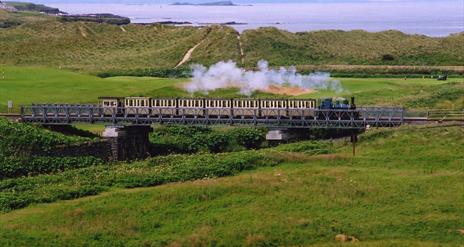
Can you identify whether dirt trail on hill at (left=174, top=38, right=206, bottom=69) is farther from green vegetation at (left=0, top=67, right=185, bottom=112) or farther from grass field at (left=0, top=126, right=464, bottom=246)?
grass field at (left=0, top=126, right=464, bottom=246)

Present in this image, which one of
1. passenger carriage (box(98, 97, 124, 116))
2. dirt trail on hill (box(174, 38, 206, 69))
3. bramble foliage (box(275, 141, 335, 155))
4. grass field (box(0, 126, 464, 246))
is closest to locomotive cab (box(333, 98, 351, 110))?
bramble foliage (box(275, 141, 335, 155))

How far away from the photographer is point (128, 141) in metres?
62.6

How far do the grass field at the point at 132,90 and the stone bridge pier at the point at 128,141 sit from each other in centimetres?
1127

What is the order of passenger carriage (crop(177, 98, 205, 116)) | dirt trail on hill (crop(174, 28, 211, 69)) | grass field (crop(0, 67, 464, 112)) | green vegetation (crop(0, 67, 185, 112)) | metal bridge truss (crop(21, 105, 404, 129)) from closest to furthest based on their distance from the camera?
1. metal bridge truss (crop(21, 105, 404, 129))
2. passenger carriage (crop(177, 98, 205, 116))
3. green vegetation (crop(0, 67, 185, 112))
4. grass field (crop(0, 67, 464, 112))
5. dirt trail on hill (crop(174, 28, 211, 69))

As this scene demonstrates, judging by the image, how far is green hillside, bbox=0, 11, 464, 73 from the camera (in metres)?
117

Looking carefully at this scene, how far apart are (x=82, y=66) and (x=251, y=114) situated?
173 ft

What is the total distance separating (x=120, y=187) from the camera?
49094mm

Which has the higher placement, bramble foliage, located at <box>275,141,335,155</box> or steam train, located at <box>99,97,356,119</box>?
steam train, located at <box>99,97,356,119</box>

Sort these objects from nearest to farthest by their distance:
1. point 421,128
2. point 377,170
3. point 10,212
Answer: point 10,212, point 377,170, point 421,128

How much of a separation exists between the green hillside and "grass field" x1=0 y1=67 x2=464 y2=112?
19936 mm

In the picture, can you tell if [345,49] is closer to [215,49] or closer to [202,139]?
[215,49]

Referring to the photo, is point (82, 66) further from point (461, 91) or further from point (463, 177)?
point (463, 177)

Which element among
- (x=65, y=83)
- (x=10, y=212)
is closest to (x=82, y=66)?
(x=65, y=83)

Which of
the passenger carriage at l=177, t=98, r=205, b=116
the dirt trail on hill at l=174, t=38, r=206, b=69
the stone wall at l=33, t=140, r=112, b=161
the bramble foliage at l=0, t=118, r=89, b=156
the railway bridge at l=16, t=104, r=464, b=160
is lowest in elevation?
the stone wall at l=33, t=140, r=112, b=161
